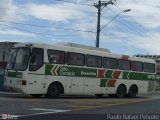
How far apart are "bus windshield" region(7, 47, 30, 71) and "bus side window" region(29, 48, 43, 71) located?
301 millimetres

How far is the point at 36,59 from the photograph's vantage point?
84.2ft

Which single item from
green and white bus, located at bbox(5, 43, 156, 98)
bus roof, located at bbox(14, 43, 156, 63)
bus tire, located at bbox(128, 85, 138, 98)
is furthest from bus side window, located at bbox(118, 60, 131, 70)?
bus tire, located at bbox(128, 85, 138, 98)

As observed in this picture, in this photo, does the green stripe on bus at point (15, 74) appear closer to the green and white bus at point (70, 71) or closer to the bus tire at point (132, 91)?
the green and white bus at point (70, 71)

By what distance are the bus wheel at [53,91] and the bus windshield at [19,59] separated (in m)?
2.05

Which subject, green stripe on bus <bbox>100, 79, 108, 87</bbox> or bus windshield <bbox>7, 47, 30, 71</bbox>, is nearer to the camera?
bus windshield <bbox>7, 47, 30, 71</bbox>

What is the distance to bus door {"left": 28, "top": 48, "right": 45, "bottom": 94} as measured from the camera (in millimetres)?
25391

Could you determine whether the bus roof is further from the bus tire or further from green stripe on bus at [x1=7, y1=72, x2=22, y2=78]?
the bus tire

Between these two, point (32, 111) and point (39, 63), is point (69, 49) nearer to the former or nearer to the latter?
point (39, 63)

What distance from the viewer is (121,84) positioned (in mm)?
32312

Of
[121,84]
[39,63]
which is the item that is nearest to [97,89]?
[121,84]

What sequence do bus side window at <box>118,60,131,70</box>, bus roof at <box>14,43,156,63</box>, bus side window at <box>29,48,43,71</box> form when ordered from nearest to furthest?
bus side window at <box>29,48,43,71</box>
bus roof at <box>14,43,156,63</box>
bus side window at <box>118,60,131,70</box>

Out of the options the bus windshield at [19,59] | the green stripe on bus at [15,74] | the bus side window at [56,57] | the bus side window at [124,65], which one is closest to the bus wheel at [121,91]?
the bus side window at [124,65]

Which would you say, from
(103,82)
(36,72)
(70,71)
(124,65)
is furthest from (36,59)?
(124,65)

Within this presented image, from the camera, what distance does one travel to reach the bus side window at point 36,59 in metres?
25.5
